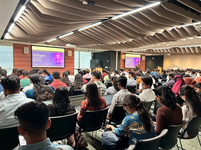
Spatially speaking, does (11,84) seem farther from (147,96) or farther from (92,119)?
(147,96)

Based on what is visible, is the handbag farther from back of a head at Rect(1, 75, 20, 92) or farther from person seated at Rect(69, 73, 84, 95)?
person seated at Rect(69, 73, 84, 95)

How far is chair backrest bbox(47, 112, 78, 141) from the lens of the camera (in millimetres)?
1715

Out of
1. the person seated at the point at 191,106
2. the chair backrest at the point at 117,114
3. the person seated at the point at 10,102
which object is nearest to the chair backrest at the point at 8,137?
the person seated at the point at 10,102

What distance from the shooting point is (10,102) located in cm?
167

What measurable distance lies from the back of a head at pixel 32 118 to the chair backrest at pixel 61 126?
877 millimetres

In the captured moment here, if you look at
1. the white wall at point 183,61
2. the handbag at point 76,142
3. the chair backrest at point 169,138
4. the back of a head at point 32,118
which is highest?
the white wall at point 183,61

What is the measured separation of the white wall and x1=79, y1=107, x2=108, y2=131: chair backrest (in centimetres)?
1724

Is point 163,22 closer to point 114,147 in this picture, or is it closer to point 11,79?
point 114,147

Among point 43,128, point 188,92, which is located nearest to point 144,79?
point 188,92

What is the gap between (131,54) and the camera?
606 inches

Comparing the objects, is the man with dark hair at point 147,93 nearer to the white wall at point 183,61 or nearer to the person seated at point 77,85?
the person seated at point 77,85

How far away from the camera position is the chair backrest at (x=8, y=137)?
1.46 meters

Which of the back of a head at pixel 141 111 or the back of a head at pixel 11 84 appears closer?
the back of a head at pixel 141 111

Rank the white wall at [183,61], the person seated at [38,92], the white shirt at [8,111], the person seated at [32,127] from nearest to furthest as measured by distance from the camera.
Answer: the person seated at [32,127], the white shirt at [8,111], the person seated at [38,92], the white wall at [183,61]
